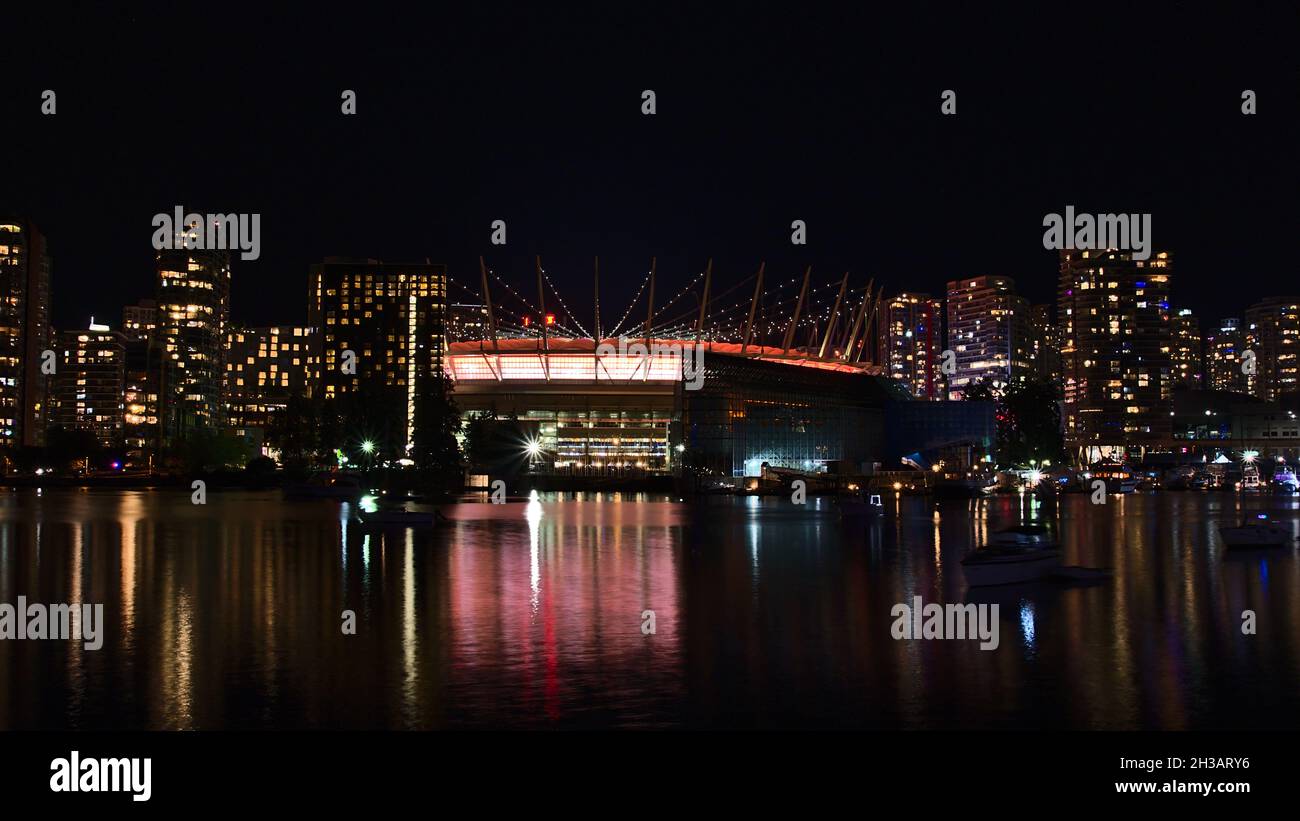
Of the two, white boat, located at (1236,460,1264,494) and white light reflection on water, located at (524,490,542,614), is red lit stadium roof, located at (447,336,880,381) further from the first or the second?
white light reflection on water, located at (524,490,542,614)

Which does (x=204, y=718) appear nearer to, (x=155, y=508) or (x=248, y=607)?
(x=248, y=607)

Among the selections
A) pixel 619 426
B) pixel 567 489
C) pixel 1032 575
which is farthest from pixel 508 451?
pixel 1032 575

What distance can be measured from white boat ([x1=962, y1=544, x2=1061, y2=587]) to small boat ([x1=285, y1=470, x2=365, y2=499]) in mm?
62145

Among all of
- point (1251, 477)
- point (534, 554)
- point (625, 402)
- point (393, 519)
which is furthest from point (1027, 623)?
point (1251, 477)

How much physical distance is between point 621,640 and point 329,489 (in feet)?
234

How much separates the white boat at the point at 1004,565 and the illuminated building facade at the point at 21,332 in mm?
171685

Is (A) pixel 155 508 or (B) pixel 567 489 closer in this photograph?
(A) pixel 155 508

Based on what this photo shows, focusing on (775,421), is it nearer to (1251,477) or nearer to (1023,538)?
(1251,477)

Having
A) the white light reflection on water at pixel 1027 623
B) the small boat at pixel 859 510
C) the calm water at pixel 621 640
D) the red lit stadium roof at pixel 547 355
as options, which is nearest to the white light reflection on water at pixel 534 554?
the calm water at pixel 621 640

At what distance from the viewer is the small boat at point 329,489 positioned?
8769cm

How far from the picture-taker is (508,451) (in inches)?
4995

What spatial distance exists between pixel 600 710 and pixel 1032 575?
62.4ft

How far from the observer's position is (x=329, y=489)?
89125mm

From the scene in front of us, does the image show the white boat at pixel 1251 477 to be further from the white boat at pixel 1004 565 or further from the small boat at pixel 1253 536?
the white boat at pixel 1004 565
